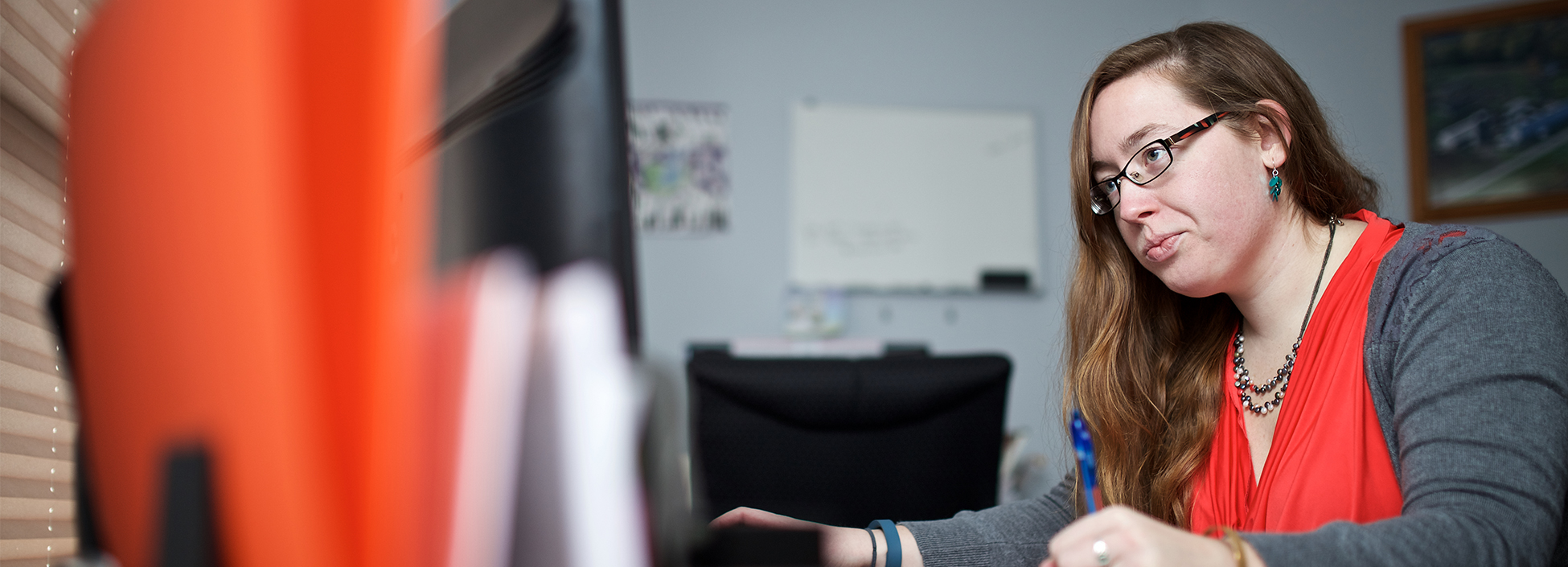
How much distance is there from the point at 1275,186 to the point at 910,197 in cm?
232

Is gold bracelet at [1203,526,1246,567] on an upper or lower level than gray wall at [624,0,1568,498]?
lower

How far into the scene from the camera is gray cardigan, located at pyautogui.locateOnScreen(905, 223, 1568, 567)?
1.72 feet

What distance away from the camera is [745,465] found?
46.7 inches

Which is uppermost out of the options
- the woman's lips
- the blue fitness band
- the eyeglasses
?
the eyeglasses

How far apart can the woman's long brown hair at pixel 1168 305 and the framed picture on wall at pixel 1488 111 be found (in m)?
2.70

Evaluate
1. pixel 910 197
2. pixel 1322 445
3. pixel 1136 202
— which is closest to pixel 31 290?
pixel 1136 202

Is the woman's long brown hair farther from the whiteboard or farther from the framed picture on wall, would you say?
the framed picture on wall

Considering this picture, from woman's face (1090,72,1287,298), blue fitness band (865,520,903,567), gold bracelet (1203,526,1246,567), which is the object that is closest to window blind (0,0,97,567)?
blue fitness band (865,520,903,567)

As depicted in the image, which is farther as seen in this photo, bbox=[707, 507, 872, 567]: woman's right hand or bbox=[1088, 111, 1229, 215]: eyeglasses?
bbox=[1088, 111, 1229, 215]: eyeglasses

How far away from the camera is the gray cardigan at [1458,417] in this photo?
524 millimetres

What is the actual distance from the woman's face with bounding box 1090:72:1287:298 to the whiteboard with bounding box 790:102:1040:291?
2265 millimetres

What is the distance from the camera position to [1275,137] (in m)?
0.92

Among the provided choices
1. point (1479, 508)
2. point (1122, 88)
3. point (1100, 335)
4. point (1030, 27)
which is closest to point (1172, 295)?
point (1100, 335)

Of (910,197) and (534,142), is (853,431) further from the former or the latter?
(910,197)
